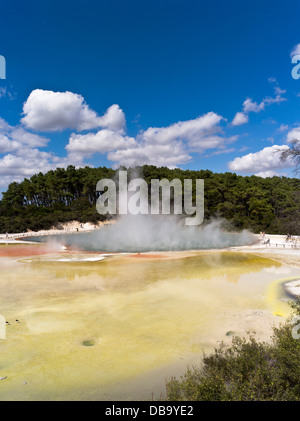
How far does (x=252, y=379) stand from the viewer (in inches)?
229

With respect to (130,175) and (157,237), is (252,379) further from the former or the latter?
(130,175)

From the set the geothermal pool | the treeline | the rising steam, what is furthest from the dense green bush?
the treeline

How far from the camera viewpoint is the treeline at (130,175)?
5294 centimetres

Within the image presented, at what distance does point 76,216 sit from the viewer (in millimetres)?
63344

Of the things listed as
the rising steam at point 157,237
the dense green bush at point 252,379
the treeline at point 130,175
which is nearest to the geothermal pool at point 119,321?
the dense green bush at point 252,379

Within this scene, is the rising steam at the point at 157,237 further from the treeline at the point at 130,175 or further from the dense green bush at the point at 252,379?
the dense green bush at the point at 252,379

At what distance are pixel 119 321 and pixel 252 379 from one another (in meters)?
6.83

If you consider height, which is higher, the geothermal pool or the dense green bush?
the dense green bush

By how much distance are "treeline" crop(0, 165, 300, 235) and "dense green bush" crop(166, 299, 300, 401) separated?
3461 centimetres

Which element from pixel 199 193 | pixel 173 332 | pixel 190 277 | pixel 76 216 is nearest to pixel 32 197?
pixel 76 216

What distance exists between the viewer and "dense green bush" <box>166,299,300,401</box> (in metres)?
5.46

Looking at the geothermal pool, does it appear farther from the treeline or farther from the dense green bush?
the treeline

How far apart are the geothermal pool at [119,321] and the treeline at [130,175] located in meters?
25.6
